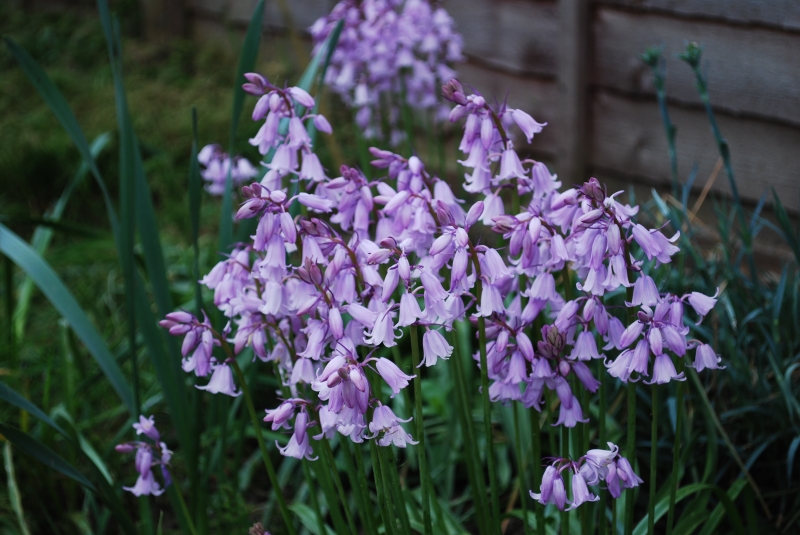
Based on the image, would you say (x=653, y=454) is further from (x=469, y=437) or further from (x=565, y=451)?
(x=469, y=437)

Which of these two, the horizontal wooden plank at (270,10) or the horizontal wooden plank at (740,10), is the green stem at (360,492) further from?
the horizontal wooden plank at (270,10)

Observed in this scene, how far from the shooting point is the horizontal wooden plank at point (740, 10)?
2.73m

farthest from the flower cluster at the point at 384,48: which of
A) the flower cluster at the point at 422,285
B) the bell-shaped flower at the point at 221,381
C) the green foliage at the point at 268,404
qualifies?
the bell-shaped flower at the point at 221,381

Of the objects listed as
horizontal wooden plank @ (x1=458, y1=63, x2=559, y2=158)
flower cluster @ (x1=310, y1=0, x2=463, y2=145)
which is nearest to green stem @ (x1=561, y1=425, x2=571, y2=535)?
flower cluster @ (x1=310, y1=0, x2=463, y2=145)

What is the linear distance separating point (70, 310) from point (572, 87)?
2618mm

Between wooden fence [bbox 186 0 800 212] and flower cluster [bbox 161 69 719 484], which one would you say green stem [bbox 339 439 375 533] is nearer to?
flower cluster [bbox 161 69 719 484]

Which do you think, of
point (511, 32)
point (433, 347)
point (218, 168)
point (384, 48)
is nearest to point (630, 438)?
point (433, 347)

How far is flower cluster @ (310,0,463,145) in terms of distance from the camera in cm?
279

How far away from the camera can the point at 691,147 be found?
3.26m

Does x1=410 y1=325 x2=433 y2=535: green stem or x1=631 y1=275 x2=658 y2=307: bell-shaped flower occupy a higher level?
x1=631 y1=275 x2=658 y2=307: bell-shaped flower

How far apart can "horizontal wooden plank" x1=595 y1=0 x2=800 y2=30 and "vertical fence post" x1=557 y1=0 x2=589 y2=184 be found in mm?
302

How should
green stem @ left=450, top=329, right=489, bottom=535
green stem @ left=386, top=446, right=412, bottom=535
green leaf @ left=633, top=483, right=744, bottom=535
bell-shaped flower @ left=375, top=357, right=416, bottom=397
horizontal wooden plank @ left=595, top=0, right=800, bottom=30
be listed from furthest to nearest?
horizontal wooden plank @ left=595, top=0, right=800, bottom=30, green leaf @ left=633, top=483, right=744, bottom=535, green stem @ left=450, top=329, right=489, bottom=535, green stem @ left=386, top=446, right=412, bottom=535, bell-shaped flower @ left=375, top=357, right=416, bottom=397

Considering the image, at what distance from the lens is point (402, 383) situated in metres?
1.15

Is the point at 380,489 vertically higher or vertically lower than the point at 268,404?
higher
